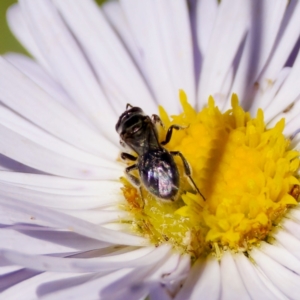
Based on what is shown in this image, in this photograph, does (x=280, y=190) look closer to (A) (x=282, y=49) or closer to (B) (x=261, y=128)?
(B) (x=261, y=128)

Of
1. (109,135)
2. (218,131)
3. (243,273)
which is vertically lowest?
(243,273)

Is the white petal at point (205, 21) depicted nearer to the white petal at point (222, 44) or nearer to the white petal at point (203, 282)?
the white petal at point (222, 44)

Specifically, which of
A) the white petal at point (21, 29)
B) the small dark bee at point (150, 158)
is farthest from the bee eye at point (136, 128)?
the white petal at point (21, 29)

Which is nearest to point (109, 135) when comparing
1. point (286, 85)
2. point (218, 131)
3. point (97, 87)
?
point (97, 87)

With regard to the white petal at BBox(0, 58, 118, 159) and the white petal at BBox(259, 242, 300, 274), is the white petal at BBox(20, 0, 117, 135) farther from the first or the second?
the white petal at BBox(259, 242, 300, 274)

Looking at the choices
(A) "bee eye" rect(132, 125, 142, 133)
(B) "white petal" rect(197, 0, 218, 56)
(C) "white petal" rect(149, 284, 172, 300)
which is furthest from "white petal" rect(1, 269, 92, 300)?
(B) "white petal" rect(197, 0, 218, 56)

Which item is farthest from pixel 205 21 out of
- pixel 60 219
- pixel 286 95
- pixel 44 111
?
pixel 60 219
